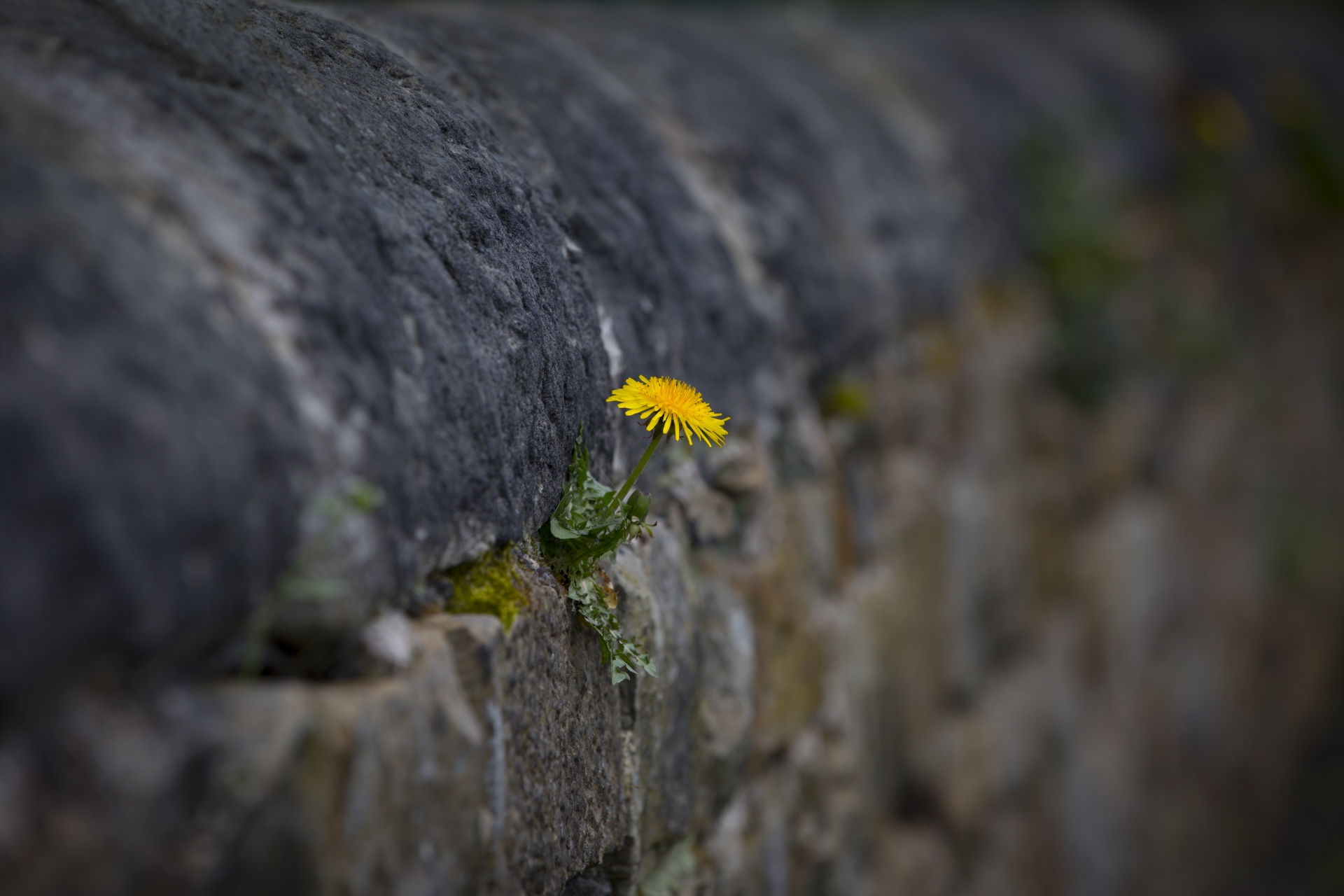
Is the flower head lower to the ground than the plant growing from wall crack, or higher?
higher

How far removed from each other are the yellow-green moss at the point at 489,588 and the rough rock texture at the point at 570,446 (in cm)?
2

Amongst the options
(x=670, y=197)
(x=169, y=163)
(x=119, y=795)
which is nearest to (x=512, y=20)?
(x=670, y=197)

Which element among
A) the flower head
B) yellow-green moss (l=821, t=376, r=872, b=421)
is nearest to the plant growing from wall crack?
the flower head

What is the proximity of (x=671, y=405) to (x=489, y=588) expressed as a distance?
0.97 ft

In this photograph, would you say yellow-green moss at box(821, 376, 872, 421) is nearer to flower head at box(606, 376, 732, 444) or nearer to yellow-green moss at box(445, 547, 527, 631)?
flower head at box(606, 376, 732, 444)

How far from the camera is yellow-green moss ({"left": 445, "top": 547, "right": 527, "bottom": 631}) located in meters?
1.12

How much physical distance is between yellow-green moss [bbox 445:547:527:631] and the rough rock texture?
2 centimetres

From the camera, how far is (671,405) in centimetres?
128

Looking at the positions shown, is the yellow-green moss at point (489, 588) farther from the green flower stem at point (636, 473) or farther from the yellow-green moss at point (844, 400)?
the yellow-green moss at point (844, 400)

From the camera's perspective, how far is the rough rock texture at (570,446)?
0.78m


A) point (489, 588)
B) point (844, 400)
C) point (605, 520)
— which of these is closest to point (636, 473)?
point (605, 520)

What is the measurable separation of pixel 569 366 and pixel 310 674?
52cm

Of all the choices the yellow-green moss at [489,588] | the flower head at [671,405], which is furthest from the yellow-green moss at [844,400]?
the yellow-green moss at [489,588]

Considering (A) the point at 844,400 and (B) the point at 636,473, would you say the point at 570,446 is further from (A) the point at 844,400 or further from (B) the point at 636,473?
(A) the point at 844,400
